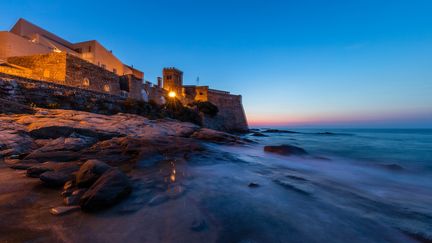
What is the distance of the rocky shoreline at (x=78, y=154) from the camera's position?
8.35ft

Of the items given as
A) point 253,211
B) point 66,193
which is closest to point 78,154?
point 66,193

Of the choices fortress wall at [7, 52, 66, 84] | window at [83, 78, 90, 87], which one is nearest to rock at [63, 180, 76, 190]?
fortress wall at [7, 52, 66, 84]

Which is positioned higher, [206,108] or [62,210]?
[206,108]

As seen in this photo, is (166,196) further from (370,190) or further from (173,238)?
(370,190)

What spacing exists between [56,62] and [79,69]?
160 cm

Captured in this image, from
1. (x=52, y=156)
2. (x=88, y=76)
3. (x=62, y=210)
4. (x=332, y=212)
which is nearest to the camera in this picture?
(x=62, y=210)

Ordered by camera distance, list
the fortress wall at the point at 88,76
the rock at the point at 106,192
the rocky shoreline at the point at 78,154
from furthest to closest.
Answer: the fortress wall at the point at 88,76
the rocky shoreline at the point at 78,154
the rock at the point at 106,192

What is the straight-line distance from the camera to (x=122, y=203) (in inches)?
99.7

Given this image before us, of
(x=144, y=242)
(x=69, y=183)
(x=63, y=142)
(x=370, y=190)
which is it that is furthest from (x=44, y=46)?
(x=370, y=190)

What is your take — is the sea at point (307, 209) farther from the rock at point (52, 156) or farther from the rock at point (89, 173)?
the rock at point (52, 156)

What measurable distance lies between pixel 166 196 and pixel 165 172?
1.31m

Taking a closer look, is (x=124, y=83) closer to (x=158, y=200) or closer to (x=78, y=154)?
(x=78, y=154)

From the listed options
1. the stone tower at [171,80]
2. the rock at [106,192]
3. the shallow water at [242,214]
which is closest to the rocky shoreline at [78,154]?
the rock at [106,192]

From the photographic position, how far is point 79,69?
16.0 meters
